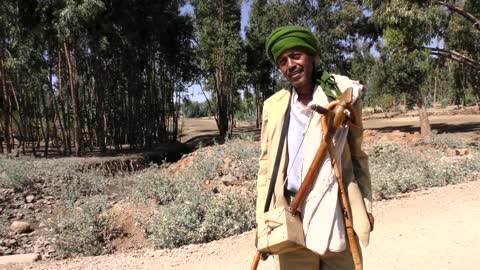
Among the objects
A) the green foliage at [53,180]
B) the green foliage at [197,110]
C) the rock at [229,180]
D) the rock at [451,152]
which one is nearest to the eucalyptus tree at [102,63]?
the green foliage at [53,180]

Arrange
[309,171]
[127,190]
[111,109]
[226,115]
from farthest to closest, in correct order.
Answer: [226,115]
[111,109]
[127,190]
[309,171]

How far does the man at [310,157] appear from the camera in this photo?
1.79 m

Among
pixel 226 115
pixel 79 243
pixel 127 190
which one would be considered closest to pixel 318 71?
pixel 79 243

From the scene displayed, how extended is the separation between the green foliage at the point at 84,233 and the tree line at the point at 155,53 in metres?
7.06

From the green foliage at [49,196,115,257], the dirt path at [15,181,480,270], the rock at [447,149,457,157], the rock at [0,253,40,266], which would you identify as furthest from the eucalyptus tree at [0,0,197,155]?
the rock at [447,149,457,157]

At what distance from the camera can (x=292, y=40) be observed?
1.82 metres

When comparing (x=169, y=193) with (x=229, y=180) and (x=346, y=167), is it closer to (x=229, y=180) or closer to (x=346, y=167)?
(x=229, y=180)

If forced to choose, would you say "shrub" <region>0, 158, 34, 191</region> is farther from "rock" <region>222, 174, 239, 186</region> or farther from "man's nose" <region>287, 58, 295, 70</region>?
"man's nose" <region>287, 58, 295, 70</region>

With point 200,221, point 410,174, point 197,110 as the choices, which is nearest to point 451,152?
point 410,174

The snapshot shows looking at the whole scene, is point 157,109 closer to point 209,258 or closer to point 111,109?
point 111,109

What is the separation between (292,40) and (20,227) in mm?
7221

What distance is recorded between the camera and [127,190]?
30.9ft

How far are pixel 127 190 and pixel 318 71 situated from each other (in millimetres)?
8019

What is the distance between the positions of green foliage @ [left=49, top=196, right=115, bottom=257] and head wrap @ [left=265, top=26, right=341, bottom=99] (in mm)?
4455
